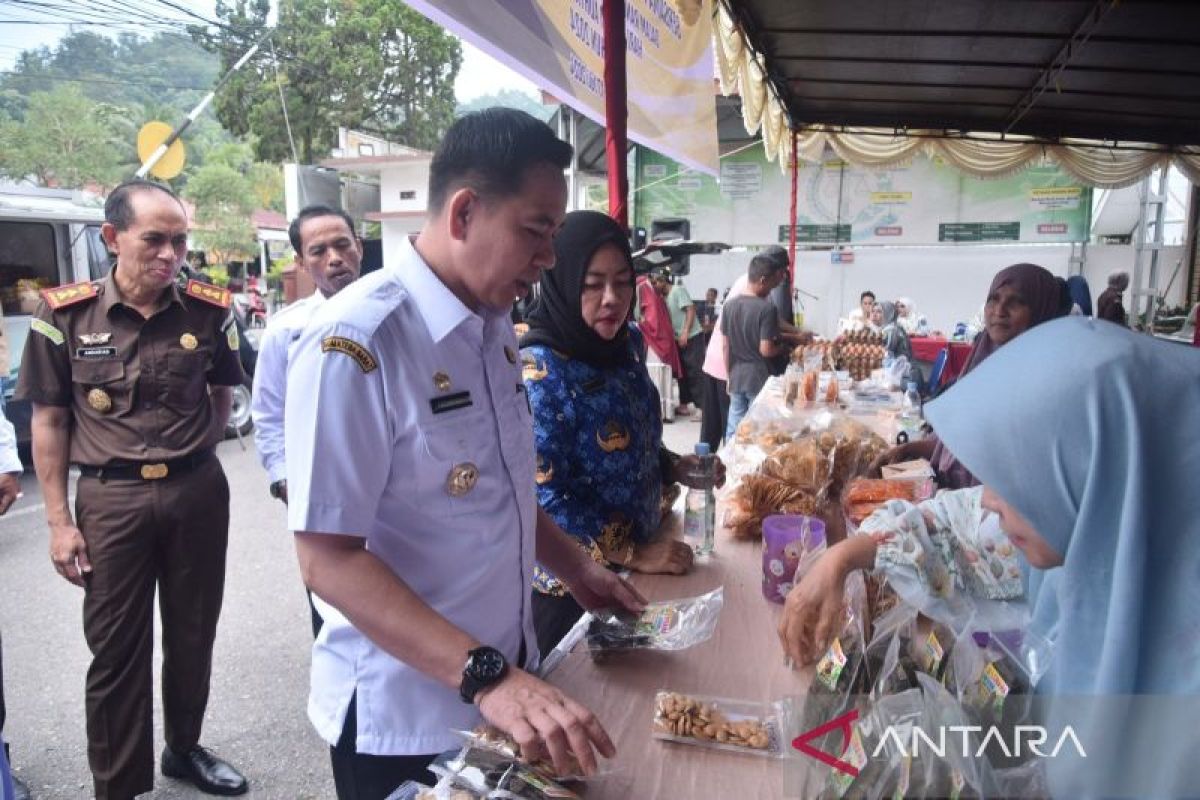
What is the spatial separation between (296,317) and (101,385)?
25.8 inches

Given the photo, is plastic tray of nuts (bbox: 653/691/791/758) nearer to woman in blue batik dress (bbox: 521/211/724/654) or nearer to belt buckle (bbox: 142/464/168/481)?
woman in blue batik dress (bbox: 521/211/724/654)

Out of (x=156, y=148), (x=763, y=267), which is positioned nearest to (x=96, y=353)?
(x=763, y=267)

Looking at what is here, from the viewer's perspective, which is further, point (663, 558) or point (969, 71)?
point (969, 71)

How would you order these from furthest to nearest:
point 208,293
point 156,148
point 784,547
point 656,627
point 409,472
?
point 156,148
point 208,293
point 784,547
point 656,627
point 409,472

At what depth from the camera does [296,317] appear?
2.69 metres

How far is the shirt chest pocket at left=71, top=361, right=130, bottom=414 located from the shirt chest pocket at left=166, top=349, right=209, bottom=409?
0.40 ft

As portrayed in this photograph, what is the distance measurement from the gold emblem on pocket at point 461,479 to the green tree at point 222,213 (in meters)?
35.1

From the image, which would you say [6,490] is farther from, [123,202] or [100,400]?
[123,202]

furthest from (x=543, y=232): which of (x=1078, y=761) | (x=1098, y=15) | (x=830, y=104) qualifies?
(x=830, y=104)

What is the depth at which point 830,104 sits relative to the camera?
662 centimetres

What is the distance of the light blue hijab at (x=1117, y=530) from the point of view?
786 mm

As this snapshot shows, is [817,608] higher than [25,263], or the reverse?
[25,263]

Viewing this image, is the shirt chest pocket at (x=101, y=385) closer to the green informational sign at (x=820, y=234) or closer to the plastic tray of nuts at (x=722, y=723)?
the plastic tray of nuts at (x=722, y=723)

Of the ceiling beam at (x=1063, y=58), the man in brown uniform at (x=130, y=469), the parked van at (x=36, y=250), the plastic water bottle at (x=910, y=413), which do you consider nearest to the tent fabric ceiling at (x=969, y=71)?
the ceiling beam at (x=1063, y=58)
